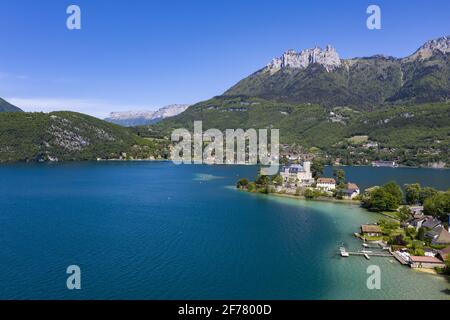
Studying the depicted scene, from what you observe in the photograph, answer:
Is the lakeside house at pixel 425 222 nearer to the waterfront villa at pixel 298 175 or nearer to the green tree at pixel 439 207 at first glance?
the green tree at pixel 439 207

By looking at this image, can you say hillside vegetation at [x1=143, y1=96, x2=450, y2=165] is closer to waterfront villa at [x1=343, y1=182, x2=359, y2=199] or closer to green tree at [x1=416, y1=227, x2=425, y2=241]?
waterfront villa at [x1=343, y1=182, x2=359, y2=199]

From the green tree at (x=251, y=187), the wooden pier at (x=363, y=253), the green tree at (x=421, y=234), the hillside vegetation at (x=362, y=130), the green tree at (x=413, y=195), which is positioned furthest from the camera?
the hillside vegetation at (x=362, y=130)

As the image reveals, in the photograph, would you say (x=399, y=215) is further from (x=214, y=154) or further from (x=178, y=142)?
(x=178, y=142)

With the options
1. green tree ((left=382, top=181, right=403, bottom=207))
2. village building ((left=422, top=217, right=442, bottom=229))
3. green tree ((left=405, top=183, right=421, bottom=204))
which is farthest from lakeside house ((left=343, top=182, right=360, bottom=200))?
village building ((left=422, top=217, right=442, bottom=229))

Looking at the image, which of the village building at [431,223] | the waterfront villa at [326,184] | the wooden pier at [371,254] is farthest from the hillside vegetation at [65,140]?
the wooden pier at [371,254]
